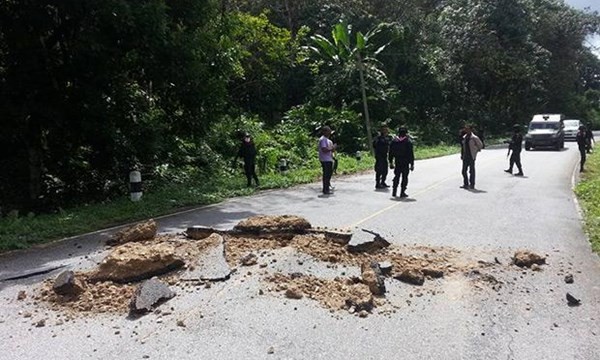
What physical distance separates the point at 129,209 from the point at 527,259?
8.17 m

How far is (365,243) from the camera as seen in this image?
7.35 metres

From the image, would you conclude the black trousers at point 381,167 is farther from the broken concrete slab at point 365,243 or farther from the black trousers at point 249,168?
the broken concrete slab at point 365,243

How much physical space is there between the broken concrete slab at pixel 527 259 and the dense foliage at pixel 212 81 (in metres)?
9.56

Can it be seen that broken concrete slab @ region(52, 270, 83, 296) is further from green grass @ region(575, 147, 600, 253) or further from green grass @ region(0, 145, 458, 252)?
green grass @ region(575, 147, 600, 253)

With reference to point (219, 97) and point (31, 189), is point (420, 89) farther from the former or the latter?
point (31, 189)

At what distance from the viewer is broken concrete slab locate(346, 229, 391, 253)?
7.23 m

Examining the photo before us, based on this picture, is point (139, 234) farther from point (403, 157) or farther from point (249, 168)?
point (249, 168)

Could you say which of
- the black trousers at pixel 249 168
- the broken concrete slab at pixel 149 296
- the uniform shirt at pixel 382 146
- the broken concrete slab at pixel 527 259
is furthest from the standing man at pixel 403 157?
the broken concrete slab at pixel 149 296

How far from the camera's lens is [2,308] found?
18.2ft

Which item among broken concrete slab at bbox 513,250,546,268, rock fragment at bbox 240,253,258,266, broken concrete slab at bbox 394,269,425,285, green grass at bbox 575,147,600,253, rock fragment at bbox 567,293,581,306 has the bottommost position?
green grass at bbox 575,147,600,253

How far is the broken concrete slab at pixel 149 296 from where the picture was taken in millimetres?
5297

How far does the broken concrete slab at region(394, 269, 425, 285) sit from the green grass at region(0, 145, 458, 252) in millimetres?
5870

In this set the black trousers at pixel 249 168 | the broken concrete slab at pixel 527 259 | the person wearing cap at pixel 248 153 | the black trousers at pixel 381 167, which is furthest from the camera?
the black trousers at pixel 249 168

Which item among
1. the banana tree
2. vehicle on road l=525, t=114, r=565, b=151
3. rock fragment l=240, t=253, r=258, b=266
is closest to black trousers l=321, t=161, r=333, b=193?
rock fragment l=240, t=253, r=258, b=266
